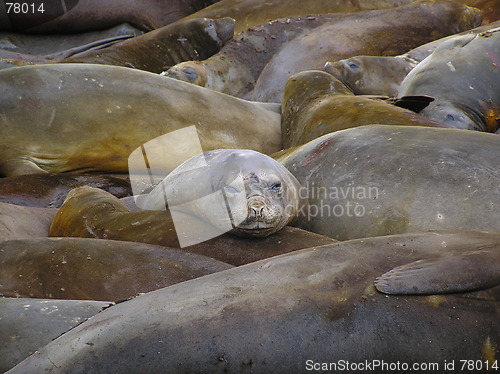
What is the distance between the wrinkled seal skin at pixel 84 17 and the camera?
8242 millimetres

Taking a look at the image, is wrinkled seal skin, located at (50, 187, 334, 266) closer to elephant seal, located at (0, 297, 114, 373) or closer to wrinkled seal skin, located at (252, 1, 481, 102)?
elephant seal, located at (0, 297, 114, 373)

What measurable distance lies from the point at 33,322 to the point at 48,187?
2038 mm

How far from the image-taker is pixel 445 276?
2086mm

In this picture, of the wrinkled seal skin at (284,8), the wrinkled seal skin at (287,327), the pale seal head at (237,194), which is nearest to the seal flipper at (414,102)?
the pale seal head at (237,194)

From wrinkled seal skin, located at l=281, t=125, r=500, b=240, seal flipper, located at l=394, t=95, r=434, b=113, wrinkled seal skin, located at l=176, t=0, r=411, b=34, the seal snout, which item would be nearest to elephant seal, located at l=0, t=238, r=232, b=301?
the seal snout

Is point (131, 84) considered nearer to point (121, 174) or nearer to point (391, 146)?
point (121, 174)

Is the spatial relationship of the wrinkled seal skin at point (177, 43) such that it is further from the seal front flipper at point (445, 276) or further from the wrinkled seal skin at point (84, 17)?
the seal front flipper at point (445, 276)

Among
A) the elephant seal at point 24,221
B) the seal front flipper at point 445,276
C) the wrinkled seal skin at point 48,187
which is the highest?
the seal front flipper at point 445,276

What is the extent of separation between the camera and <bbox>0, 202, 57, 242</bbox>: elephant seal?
11.8 ft

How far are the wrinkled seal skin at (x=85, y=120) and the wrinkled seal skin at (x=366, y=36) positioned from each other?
4.72 ft

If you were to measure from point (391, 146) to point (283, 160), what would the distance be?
2.50 feet

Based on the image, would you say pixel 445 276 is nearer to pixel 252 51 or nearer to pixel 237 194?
pixel 237 194

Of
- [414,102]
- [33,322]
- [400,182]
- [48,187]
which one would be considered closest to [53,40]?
[48,187]

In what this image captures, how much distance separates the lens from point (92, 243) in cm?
305
